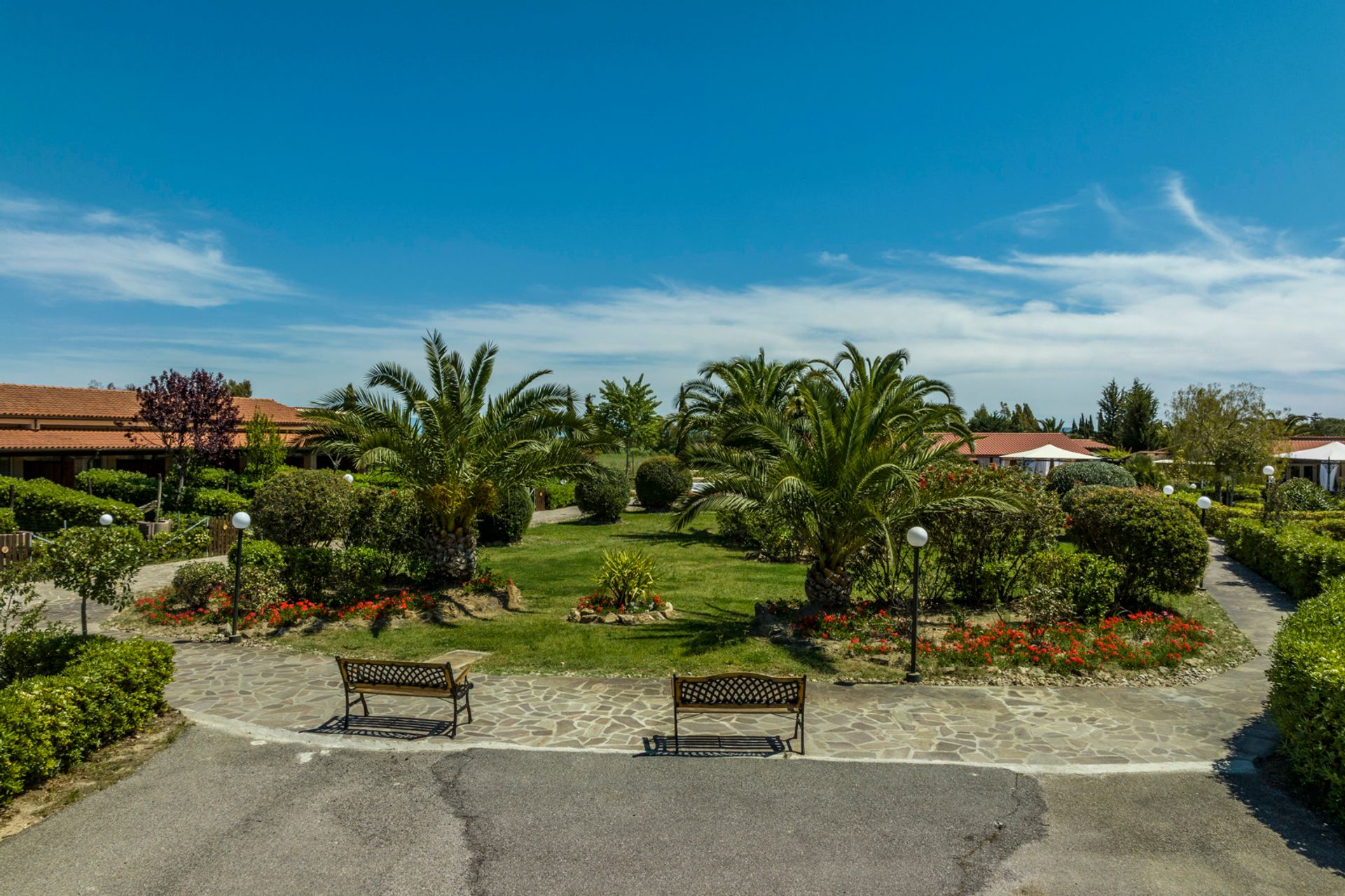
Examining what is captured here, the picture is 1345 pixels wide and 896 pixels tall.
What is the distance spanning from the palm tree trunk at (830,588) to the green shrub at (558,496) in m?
22.0

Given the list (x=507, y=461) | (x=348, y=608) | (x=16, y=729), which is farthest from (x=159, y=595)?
(x=16, y=729)

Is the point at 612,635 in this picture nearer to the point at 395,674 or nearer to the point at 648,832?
the point at 395,674

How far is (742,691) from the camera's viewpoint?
7164 mm

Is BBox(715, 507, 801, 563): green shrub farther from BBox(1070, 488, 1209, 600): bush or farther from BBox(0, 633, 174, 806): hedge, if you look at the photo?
BBox(0, 633, 174, 806): hedge

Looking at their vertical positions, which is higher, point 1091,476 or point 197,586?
point 1091,476

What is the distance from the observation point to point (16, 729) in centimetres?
583

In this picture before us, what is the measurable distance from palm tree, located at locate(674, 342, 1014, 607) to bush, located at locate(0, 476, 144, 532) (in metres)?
18.7

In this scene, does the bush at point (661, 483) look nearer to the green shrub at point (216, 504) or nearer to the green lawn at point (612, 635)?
the green lawn at point (612, 635)

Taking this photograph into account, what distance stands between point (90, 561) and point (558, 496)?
25.1 m

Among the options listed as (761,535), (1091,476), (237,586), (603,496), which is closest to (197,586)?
(237,586)

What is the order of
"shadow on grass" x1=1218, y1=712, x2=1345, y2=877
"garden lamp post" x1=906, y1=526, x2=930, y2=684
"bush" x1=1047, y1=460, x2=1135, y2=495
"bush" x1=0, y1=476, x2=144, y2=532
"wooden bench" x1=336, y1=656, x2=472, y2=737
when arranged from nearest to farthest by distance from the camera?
1. "shadow on grass" x1=1218, y1=712, x2=1345, y2=877
2. "wooden bench" x1=336, y1=656, x2=472, y2=737
3. "garden lamp post" x1=906, y1=526, x2=930, y2=684
4. "bush" x1=0, y1=476, x2=144, y2=532
5. "bush" x1=1047, y1=460, x2=1135, y2=495

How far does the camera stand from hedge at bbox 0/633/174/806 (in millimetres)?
5805

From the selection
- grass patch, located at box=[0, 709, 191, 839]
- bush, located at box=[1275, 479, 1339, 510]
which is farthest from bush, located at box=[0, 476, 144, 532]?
bush, located at box=[1275, 479, 1339, 510]

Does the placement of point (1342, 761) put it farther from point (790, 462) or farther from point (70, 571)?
point (70, 571)
